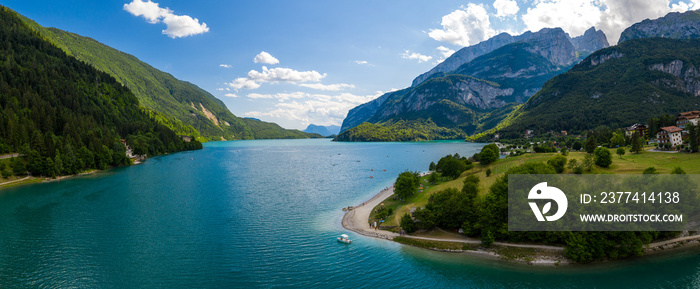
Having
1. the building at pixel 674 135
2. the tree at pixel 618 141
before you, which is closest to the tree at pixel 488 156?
the building at pixel 674 135

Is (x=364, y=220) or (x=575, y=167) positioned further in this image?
(x=575, y=167)

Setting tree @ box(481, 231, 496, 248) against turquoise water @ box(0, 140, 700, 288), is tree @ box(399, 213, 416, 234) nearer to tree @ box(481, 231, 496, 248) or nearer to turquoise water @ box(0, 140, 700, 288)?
turquoise water @ box(0, 140, 700, 288)

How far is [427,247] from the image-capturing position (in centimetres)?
4862

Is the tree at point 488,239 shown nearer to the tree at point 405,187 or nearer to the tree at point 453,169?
the tree at point 405,187

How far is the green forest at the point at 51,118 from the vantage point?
108312 millimetres

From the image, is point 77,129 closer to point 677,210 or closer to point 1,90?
point 1,90

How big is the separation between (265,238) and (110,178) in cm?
9312

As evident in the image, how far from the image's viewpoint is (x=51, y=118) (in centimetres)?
13362

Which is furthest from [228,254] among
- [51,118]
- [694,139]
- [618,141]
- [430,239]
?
[51,118]

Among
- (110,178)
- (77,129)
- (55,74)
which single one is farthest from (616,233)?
(55,74)

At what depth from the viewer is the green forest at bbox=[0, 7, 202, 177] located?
355 ft

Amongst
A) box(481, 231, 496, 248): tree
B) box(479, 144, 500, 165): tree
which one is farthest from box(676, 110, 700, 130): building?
box(481, 231, 496, 248): tree

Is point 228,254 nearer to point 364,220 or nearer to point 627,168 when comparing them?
point 364,220

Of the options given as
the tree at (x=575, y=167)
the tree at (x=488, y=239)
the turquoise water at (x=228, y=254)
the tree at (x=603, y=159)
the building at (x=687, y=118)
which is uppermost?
the building at (x=687, y=118)
